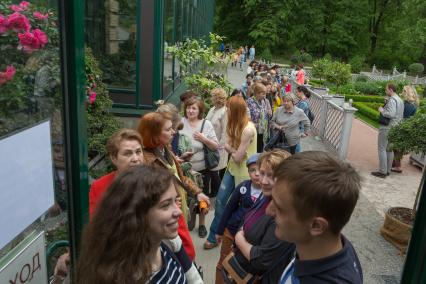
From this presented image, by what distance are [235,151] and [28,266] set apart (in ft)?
10.9

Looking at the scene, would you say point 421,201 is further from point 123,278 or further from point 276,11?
point 276,11

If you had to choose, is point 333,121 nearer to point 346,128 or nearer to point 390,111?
point 346,128

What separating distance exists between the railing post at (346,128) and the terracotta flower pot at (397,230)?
11.5 feet

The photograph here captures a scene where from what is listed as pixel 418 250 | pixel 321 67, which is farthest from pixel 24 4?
pixel 321 67

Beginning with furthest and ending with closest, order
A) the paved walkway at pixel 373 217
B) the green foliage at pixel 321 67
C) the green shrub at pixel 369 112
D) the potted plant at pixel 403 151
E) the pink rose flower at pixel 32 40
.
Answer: the green foliage at pixel 321 67 → the green shrub at pixel 369 112 → the potted plant at pixel 403 151 → the paved walkway at pixel 373 217 → the pink rose flower at pixel 32 40

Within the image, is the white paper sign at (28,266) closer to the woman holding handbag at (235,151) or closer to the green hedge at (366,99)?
the woman holding handbag at (235,151)

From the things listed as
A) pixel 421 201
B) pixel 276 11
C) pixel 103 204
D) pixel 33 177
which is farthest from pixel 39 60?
pixel 276 11

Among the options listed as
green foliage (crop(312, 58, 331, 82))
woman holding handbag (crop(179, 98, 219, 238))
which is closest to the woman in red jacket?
woman holding handbag (crop(179, 98, 219, 238))

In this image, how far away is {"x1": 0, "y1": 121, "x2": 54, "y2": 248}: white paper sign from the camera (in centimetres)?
130

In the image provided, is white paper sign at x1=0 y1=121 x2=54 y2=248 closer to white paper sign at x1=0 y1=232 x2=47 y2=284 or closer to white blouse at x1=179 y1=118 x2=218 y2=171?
white paper sign at x1=0 y1=232 x2=47 y2=284

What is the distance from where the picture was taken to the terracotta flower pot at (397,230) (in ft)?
16.7

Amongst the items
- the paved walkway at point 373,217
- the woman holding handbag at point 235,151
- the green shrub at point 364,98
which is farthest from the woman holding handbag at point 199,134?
the green shrub at point 364,98

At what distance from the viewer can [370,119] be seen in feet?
55.2

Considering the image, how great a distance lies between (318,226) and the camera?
58.4 inches
